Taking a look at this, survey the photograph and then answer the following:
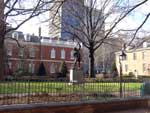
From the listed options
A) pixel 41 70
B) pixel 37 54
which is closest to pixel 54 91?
pixel 41 70

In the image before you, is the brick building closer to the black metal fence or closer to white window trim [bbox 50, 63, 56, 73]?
white window trim [bbox 50, 63, 56, 73]

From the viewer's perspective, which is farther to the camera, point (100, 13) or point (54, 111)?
point (100, 13)

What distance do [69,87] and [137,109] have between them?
3.13 m

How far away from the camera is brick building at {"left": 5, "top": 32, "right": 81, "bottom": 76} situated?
208 feet

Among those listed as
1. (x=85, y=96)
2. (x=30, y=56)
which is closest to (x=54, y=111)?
(x=85, y=96)

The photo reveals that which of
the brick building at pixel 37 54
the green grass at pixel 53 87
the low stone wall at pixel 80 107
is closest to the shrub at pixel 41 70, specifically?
the brick building at pixel 37 54

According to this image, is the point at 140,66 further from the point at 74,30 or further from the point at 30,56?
the point at 74,30

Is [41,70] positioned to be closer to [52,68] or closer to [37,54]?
[37,54]

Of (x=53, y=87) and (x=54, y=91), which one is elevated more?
(x=53, y=87)

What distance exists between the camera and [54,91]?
44.6 ft

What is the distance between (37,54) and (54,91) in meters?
56.2

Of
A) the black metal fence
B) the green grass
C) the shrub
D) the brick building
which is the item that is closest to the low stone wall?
the black metal fence

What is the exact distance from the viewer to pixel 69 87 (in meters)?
14.3

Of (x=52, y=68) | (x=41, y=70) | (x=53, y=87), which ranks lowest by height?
(x=53, y=87)
